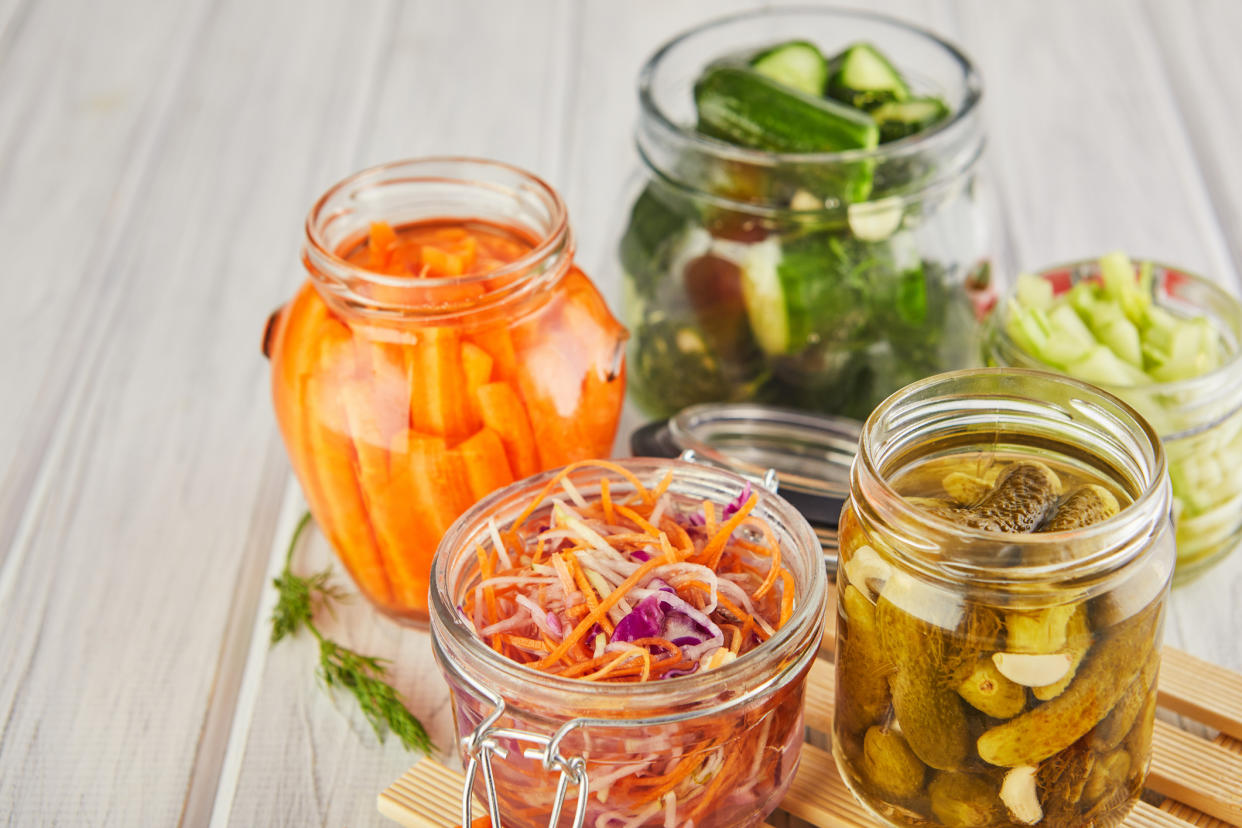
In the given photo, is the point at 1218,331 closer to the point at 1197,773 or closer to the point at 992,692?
the point at 1197,773

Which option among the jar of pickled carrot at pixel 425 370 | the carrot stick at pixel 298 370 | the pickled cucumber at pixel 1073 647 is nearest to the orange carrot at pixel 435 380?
the jar of pickled carrot at pixel 425 370

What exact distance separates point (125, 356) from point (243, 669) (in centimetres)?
83

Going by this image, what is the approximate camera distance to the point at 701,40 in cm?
206

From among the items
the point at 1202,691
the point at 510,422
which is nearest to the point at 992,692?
the point at 1202,691

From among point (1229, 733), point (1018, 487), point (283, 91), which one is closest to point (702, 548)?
point (1018, 487)

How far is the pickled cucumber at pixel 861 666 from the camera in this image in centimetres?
122

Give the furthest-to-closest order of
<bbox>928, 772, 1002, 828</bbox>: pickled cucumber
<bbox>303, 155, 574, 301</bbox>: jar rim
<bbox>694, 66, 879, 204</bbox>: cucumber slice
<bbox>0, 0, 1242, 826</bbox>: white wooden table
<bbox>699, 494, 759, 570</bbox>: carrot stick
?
1. <bbox>694, 66, 879, 204</bbox>: cucumber slice
2. <bbox>0, 0, 1242, 826</bbox>: white wooden table
3. <bbox>303, 155, 574, 301</bbox>: jar rim
4. <bbox>699, 494, 759, 570</bbox>: carrot stick
5. <bbox>928, 772, 1002, 828</bbox>: pickled cucumber

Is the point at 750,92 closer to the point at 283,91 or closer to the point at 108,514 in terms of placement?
the point at 108,514

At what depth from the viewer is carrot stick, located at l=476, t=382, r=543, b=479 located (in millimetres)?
1502

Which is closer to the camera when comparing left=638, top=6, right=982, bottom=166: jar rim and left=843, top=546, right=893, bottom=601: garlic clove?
left=843, top=546, right=893, bottom=601: garlic clove

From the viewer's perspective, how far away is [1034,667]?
44.1 inches

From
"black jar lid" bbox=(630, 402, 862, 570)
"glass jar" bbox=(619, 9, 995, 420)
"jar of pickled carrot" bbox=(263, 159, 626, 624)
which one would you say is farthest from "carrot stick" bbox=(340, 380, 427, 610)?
"glass jar" bbox=(619, 9, 995, 420)

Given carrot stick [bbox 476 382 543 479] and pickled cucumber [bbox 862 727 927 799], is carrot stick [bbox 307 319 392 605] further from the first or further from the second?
pickled cucumber [bbox 862 727 927 799]

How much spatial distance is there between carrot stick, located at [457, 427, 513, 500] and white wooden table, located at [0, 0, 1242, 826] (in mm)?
287
